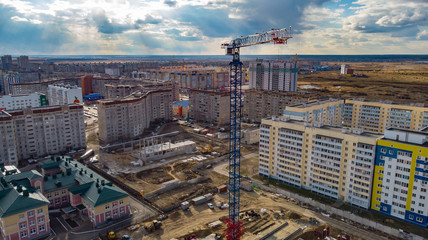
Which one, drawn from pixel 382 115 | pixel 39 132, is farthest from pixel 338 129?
pixel 39 132

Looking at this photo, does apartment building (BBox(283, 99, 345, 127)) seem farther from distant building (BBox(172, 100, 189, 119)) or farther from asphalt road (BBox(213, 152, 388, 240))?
distant building (BBox(172, 100, 189, 119))

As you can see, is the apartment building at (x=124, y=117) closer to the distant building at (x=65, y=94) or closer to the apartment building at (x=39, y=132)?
the apartment building at (x=39, y=132)

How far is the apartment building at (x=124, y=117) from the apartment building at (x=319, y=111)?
39.8 meters

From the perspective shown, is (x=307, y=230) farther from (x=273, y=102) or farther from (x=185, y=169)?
(x=273, y=102)

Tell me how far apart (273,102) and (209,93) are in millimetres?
19824

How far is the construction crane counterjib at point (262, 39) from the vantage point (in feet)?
127

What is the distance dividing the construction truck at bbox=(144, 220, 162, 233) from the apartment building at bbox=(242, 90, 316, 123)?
56.9 m

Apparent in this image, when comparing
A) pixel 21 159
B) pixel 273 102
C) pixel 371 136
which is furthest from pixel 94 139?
pixel 371 136

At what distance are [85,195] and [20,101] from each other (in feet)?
237

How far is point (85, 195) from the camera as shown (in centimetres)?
4034

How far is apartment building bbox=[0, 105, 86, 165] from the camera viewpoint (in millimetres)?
56244

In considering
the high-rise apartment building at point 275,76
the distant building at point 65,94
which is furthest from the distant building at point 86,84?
the high-rise apartment building at point 275,76

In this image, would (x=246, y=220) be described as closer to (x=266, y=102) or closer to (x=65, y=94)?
(x=266, y=102)

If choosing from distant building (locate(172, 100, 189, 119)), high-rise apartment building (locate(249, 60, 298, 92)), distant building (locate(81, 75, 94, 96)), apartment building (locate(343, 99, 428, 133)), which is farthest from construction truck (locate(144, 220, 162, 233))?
distant building (locate(81, 75, 94, 96))
